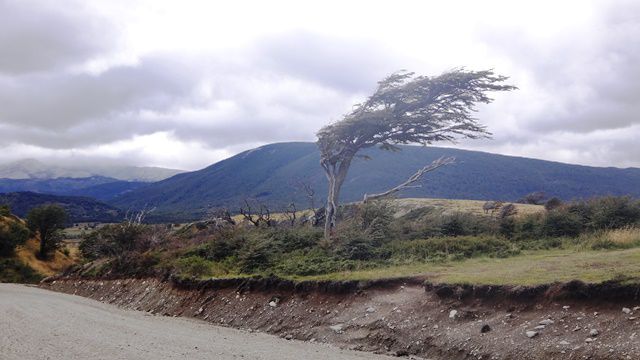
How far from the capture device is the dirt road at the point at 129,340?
12.2m

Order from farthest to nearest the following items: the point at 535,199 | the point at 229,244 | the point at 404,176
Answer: the point at 404,176, the point at 535,199, the point at 229,244

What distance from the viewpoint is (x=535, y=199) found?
5259 centimetres

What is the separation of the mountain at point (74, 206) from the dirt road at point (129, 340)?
10230 centimetres

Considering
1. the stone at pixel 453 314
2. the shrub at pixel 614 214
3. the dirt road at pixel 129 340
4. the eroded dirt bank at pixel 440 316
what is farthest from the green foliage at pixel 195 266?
the shrub at pixel 614 214

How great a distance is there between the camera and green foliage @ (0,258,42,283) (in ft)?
137

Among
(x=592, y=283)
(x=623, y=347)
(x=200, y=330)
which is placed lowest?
(x=200, y=330)

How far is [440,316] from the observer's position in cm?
1386

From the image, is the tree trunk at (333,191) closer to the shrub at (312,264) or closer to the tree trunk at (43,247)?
the shrub at (312,264)

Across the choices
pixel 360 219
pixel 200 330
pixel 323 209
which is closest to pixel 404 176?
pixel 323 209

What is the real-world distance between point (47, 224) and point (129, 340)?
42.4m

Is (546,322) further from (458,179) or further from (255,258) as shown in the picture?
(458,179)

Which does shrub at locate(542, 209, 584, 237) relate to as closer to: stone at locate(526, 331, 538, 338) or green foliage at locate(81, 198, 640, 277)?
green foliage at locate(81, 198, 640, 277)

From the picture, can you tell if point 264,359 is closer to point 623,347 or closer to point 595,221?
point 623,347

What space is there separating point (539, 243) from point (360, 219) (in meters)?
8.44
